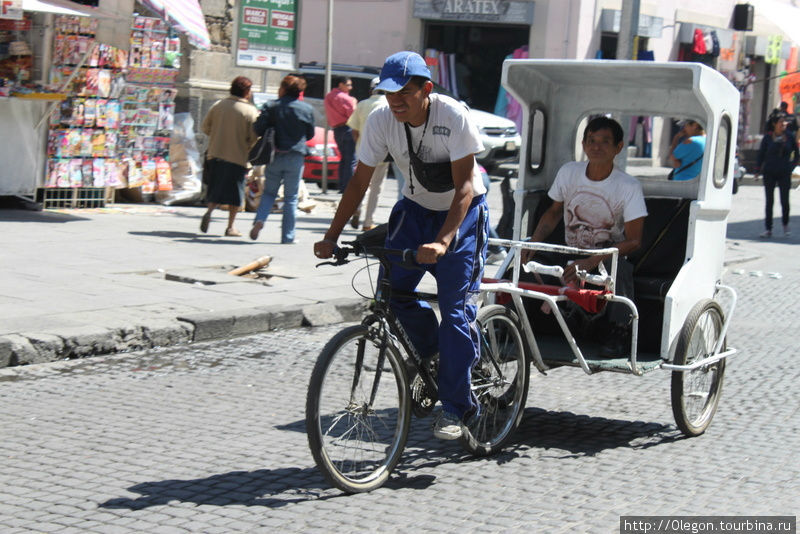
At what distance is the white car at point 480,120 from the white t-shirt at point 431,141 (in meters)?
17.8

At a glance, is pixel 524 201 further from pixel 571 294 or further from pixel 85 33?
pixel 85 33

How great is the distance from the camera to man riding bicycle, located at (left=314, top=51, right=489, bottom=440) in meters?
5.00

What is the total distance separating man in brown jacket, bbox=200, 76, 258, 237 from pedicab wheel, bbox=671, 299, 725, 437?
7083 mm

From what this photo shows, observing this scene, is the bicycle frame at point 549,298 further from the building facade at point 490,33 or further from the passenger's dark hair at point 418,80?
the building facade at point 490,33

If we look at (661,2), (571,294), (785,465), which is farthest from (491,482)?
(661,2)

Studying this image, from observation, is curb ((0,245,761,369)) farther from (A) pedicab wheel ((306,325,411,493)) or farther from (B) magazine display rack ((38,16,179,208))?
(B) magazine display rack ((38,16,179,208))

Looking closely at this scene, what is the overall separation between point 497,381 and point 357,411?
0.95 metres

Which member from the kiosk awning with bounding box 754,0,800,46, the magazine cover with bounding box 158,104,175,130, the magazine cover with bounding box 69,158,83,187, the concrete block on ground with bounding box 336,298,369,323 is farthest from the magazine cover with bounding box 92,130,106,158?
the kiosk awning with bounding box 754,0,800,46

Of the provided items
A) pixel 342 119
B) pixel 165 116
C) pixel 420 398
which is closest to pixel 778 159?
pixel 342 119

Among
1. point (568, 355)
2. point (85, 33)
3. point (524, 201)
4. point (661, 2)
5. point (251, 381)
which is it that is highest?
point (661, 2)

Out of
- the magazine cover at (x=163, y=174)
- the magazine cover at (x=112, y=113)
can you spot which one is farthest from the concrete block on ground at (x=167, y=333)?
the magazine cover at (x=163, y=174)

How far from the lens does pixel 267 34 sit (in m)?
16.0

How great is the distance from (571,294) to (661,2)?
27186mm

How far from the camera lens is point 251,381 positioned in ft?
23.2
